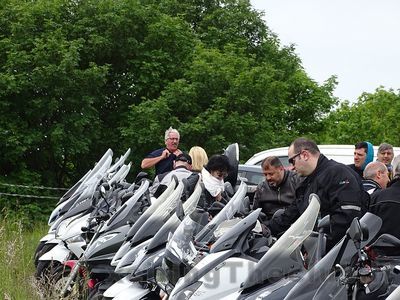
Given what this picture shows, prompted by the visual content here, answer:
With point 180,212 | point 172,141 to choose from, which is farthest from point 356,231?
point 172,141

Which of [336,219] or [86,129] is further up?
[336,219]

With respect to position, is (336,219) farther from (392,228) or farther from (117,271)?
(117,271)

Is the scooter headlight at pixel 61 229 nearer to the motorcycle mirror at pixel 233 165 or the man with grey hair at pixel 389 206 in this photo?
the motorcycle mirror at pixel 233 165

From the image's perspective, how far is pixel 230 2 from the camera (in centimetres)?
2839

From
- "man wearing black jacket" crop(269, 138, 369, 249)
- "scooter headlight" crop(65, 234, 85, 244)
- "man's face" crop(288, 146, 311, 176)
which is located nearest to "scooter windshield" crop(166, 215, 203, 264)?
"man wearing black jacket" crop(269, 138, 369, 249)

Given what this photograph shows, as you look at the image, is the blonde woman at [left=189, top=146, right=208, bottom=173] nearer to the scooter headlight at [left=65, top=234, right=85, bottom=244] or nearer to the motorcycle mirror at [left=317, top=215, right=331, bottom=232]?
the scooter headlight at [left=65, top=234, right=85, bottom=244]

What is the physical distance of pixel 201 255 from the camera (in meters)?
6.31

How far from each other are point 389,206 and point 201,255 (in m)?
1.35

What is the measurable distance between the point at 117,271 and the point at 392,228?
7.92ft

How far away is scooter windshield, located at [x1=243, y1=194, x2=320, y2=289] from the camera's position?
17.3 ft

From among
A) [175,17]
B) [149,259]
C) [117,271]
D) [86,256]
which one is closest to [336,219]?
[149,259]

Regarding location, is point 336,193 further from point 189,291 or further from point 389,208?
point 189,291

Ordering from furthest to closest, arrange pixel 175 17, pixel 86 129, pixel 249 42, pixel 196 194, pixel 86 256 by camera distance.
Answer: pixel 249 42, pixel 175 17, pixel 86 129, pixel 86 256, pixel 196 194

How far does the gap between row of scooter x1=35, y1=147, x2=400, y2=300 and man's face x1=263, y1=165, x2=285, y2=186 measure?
667 millimetres
